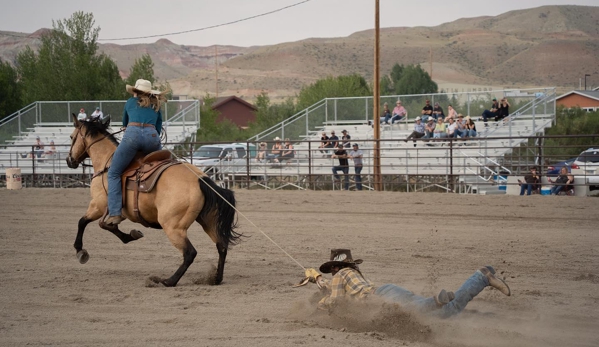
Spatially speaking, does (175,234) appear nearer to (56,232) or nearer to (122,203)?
(122,203)

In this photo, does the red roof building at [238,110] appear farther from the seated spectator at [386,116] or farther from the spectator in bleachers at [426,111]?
the spectator in bleachers at [426,111]

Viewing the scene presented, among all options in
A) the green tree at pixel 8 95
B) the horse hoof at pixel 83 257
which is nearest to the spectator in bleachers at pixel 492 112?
the horse hoof at pixel 83 257

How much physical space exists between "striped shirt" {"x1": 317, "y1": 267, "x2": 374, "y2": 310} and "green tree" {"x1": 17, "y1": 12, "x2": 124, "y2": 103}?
39.2 metres

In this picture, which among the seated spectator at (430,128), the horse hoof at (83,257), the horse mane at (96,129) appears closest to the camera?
the horse hoof at (83,257)

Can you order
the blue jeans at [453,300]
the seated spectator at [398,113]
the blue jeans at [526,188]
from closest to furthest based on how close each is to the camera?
the blue jeans at [453,300], the blue jeans at [526,188], the seated spectator at [398,113]

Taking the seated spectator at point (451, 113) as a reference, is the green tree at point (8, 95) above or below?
above

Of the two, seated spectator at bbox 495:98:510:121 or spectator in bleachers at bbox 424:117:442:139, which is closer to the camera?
spectator in bleachers at bbox 424:117:442:139

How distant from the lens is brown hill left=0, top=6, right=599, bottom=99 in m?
123

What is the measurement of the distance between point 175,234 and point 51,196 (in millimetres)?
12301

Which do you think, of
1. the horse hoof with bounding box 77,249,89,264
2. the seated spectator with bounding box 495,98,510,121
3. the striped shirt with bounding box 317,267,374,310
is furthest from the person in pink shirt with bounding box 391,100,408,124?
the striped shirt with bounding box 317,267,374,310

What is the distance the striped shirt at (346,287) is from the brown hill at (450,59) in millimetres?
109389

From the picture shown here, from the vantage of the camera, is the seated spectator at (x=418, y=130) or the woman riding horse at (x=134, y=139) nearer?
the woman riding horse at (x=134, y=139)

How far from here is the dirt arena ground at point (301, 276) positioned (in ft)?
18.5

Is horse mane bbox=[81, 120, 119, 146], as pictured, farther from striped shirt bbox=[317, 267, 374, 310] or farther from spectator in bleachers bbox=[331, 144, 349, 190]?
spectator in bleachers bbox=[331, 144, 349, 190]
